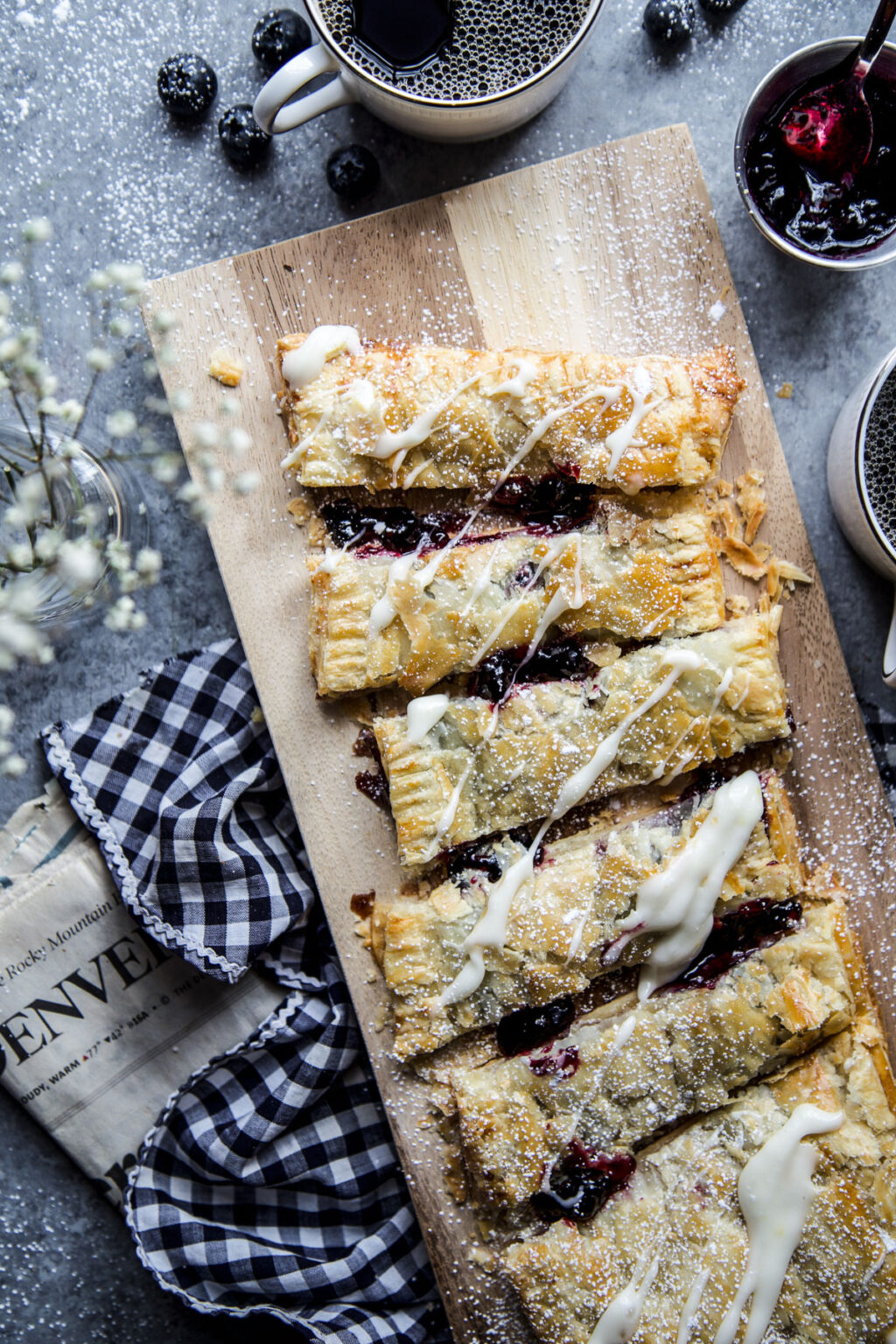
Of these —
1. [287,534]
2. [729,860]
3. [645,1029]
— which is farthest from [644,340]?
[645,1029]

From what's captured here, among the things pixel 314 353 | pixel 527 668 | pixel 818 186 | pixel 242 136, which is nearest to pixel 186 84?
pixel 242 136

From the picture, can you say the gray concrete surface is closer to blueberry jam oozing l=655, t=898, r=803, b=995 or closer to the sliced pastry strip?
blueberry jam oozing l=655, t=898, r=803, b=995

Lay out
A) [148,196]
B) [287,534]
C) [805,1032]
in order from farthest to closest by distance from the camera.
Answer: [148,196] → [287,534] → [805,1032]

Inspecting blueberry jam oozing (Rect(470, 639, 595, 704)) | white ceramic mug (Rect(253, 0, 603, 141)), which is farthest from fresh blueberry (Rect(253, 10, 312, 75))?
blueberry jam oozing (Rect(470, 639, 595, 704))

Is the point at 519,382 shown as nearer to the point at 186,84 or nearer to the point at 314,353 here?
the point at 314,353

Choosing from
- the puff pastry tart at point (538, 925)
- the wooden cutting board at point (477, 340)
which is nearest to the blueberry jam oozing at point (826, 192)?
the wooden cutting board at point (477, 340)

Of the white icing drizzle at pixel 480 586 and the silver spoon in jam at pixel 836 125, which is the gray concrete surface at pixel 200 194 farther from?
the white icing drizzle at pixel 480 586

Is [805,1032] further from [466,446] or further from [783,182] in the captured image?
[783,182]
